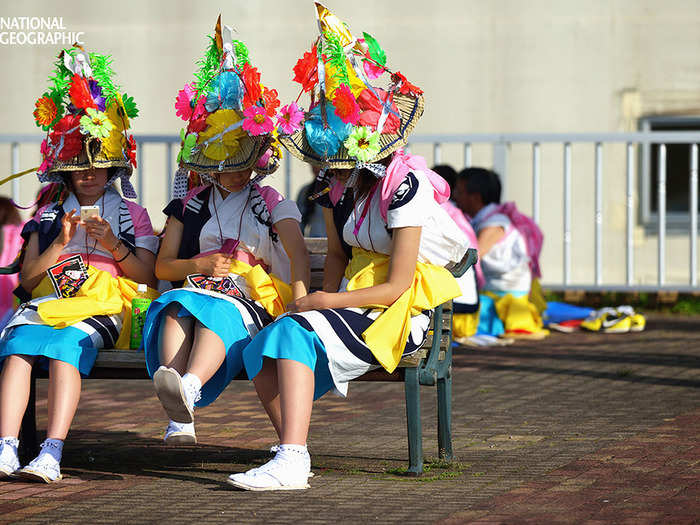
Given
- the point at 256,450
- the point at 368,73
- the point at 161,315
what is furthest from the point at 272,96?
the point at 256,450

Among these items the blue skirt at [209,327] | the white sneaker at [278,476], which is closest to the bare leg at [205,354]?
the blue skirt at [209,327]

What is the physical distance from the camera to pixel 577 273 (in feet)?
39.1

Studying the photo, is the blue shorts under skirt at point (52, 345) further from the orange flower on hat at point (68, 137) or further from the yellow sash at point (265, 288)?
the orange flower on hat at point (68, 137)

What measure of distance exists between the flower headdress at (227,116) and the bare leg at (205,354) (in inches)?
31.9

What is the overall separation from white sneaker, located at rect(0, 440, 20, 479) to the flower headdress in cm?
135

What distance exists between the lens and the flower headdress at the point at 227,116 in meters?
5.20

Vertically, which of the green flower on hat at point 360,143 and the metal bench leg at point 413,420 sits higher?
the green flower on hat at point 360,143

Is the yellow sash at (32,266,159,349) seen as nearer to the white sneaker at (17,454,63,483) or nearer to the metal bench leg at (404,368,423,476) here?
the white sneaker at (17,454,63,483)

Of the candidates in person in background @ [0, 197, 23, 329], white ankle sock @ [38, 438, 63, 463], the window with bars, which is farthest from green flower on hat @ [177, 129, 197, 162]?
the window with bars

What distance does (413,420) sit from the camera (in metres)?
4.84

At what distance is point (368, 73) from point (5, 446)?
2.06 m

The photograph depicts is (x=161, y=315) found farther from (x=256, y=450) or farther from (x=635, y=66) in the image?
(x=635, y=66)

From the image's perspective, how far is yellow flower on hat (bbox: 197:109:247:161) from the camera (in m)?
5.22

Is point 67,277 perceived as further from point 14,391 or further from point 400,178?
point 400,178
